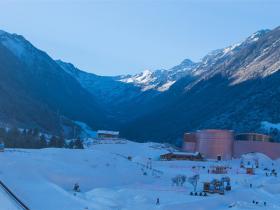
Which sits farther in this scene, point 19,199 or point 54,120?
point 54,120

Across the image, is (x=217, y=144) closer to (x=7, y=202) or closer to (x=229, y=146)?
(x=229, y=146)

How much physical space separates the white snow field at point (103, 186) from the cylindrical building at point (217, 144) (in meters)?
41.7

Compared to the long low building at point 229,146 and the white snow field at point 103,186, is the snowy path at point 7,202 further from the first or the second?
the long low building at point 229,146

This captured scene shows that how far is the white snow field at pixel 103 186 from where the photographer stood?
42.5 metres

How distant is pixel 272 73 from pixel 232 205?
153328 mm

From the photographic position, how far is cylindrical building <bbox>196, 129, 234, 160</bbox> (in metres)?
114

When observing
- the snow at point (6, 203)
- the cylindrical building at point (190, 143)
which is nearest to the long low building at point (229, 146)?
the cylindrical building at point (190, 143)

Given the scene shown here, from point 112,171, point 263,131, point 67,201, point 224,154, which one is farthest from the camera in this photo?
point 263,131

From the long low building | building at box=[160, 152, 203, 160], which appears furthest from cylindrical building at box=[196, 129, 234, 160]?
building at box=[160, 152, 203, 160]

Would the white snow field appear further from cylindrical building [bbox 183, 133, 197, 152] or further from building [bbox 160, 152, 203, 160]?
cylindrical building [bbox 183, 133, 197, 152]

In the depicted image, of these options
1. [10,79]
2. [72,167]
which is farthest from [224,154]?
[10,79]

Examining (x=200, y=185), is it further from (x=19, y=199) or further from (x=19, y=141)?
(x=19, y=141)

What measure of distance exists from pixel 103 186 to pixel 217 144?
62.8 m

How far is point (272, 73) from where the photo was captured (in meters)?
195
